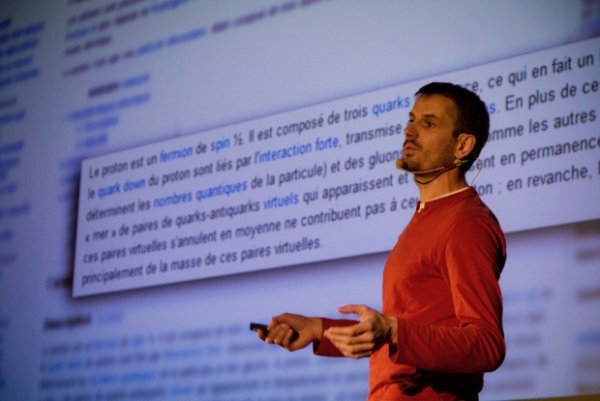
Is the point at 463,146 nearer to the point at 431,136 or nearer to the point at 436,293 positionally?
the point at 431,136

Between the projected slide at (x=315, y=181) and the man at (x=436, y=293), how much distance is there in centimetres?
24

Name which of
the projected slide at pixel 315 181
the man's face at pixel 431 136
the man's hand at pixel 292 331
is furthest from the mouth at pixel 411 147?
the man's hand at pixel 292 331

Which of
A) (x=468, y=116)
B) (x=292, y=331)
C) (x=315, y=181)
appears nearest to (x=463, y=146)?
(x=468, y=116)

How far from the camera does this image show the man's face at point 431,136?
78.5 inches

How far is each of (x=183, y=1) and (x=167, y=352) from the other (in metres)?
1.39

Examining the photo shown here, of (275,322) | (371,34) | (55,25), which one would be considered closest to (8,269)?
(55,25)

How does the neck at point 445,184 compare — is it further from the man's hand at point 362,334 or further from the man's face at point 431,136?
the man's hand at point 362,334

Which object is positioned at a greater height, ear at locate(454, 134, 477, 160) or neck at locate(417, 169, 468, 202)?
ear at locate(454, 134, 477, 160)

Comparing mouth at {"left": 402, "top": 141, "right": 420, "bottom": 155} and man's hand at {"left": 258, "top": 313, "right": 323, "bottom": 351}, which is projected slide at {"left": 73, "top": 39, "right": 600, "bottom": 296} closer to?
mouth at {"left": 402, "top": 141, "right": 420, "bottom": 155}

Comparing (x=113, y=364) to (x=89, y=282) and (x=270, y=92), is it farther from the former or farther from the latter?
(x=270, y=92)

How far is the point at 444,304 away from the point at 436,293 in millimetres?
27

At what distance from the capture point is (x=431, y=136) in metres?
2.00

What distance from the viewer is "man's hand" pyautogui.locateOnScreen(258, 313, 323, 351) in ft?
6.15

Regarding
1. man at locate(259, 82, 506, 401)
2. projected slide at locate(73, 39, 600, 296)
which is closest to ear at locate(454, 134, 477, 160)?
man at locate(259, 82, 506, 401)
